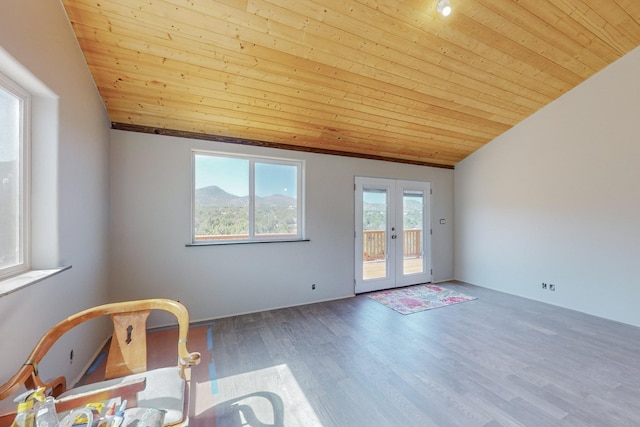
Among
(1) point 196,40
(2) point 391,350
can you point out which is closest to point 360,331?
(2) point 391,350

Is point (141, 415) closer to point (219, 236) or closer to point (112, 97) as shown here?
point (219, 236)

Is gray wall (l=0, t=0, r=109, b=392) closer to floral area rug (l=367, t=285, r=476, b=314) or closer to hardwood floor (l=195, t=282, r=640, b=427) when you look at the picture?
hardwood floor (l=195, t=282, r=640, b=427)

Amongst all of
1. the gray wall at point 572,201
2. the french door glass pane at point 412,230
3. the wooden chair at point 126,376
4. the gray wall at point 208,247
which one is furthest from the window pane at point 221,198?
the gray wall at point 572,201

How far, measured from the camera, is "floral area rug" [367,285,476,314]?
3955 millimetres

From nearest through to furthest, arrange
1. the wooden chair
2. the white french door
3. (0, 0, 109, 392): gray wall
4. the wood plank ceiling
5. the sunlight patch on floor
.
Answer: the wooden chair
(0, 0, 109, 392): gray wall
the sunlight patch on floor
the wood plank ceiling
the white french door

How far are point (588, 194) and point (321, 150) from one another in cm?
377

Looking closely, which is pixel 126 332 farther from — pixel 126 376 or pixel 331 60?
pixel 331 60

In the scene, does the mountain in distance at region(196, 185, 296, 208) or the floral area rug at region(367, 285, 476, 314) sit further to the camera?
the floral area rug at region(367, 285, 476, 314)

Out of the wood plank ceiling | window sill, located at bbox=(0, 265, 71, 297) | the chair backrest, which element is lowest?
the chair backrest

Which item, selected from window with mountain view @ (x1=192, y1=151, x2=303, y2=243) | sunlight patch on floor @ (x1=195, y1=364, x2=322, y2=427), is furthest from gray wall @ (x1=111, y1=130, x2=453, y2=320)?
sunlight patch on floor @ (x1=195, y1=364, x2=322, y2=427)

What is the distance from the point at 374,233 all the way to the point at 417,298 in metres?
1.26

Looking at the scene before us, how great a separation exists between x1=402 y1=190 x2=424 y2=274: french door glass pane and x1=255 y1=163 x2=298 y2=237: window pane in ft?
7.09

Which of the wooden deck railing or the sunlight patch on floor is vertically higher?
the wooden deck railing

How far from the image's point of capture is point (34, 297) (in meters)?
1.58
